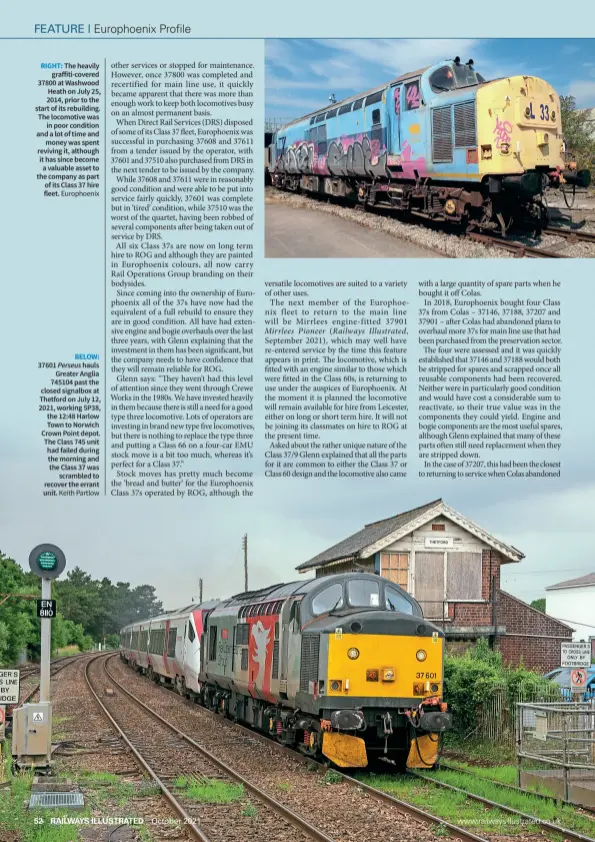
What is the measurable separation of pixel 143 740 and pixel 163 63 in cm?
1153

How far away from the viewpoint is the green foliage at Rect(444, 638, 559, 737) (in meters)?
16.9

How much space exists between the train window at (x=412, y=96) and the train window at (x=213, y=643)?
12.7 metres

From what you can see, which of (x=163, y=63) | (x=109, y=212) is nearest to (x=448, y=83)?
(x=163, y=63)

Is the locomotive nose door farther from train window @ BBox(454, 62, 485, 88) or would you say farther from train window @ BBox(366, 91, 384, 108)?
train window @ BBox(454, 62, 485, 88)

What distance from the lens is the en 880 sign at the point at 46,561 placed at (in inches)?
527

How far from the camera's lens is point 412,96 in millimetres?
22641

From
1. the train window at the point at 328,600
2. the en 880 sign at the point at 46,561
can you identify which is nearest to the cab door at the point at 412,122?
the train window at the point at 328,600

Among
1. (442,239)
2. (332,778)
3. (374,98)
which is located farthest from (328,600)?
(374,98)

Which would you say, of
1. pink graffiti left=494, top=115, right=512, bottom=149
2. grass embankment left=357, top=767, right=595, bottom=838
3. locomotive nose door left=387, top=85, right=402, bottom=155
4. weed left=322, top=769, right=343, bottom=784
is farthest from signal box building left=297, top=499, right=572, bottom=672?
weed left=322, top=769, right=343, bottom=784

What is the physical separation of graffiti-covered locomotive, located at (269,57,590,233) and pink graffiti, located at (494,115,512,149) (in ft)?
0.07

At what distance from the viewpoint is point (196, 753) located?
15.9m

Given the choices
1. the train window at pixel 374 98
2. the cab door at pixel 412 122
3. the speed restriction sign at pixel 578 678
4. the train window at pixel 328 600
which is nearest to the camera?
the speed restriction sign at pixel 578 678

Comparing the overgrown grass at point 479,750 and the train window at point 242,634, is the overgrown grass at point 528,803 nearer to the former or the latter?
the overgrown grass at point 479,750

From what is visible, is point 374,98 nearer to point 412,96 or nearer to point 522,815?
point 412,96
